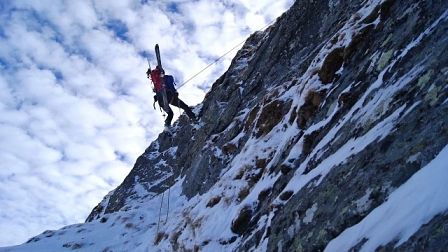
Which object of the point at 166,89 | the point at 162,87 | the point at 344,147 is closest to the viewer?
the point at 344,147

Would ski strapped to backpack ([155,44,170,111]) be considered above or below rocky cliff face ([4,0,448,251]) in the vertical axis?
above

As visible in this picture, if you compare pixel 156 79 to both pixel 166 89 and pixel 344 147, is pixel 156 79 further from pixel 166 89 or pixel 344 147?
pixel 344 147

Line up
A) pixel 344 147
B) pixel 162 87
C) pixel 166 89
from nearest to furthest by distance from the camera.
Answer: pixel 344 147 < pixel 162 87 < pixel 166 89

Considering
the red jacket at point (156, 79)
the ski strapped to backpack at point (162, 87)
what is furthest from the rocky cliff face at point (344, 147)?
the red jacket at point (156, 79)

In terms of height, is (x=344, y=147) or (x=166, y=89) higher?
(x=166, y=89)

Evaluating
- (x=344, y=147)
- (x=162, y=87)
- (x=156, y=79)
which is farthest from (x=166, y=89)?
(x=344, y=147)

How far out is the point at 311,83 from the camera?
→ 1072cm

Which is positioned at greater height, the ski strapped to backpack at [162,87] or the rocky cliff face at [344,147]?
the ski strapped to backpack at [162,87]

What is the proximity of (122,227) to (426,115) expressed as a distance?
1883cm

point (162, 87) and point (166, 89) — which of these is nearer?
point (162, 87)

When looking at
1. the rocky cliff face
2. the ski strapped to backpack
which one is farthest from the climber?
the rocky cliff face

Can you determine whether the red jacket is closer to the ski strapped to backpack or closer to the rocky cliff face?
the ski strapped to backpack

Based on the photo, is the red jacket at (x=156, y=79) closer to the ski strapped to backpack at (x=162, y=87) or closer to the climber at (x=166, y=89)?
the climber at (x=166, y=89)

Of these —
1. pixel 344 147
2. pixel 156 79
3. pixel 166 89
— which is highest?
pixel 156 79
